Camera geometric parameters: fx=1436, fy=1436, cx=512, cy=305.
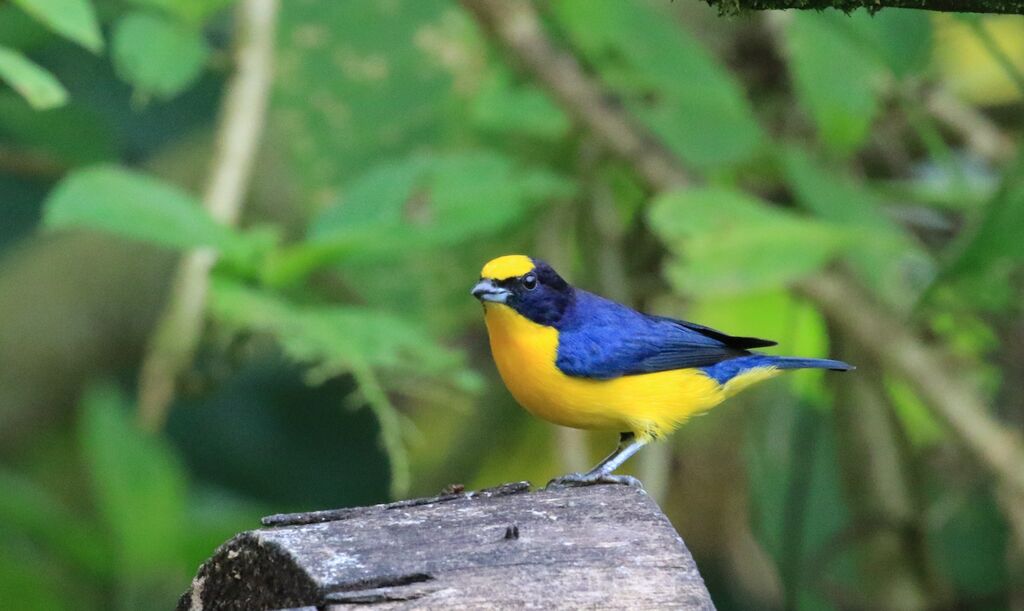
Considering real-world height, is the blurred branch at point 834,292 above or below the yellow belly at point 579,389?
above

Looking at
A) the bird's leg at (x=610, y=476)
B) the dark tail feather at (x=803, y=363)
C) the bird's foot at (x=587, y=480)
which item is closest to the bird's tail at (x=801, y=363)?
the dark tail feather at (x=803, y=363)

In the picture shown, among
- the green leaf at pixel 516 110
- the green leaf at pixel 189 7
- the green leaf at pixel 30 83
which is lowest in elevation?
the green leaf at pixel 30 83

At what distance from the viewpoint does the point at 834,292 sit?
5211mm

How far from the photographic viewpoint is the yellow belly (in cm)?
348

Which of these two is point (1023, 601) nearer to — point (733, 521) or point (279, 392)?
point (733, 521)

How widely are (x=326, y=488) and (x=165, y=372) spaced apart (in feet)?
8.99

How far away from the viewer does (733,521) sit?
6.84 metres

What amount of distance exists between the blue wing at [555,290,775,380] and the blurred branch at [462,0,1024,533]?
1.41 metres

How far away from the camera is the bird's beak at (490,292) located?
3623 millimetres

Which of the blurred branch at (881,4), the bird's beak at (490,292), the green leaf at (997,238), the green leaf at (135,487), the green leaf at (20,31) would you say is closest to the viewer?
the blurred branch at (881,4)

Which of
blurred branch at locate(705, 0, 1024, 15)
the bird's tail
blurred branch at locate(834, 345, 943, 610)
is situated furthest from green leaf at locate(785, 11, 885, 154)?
blurred branch at locate(705, 0, 1024, 15)

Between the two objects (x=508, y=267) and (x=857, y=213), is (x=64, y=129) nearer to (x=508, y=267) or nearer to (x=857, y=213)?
(x=508, y=267)

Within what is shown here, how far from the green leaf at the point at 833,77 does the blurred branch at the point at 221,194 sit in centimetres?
185

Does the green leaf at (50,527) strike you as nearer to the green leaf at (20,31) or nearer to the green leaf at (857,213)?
the green leaf at (20,31)
